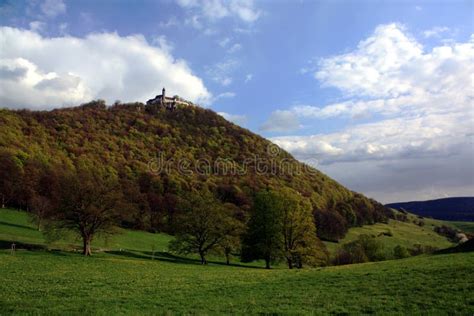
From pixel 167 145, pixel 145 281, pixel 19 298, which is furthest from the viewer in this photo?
pixel 167 145

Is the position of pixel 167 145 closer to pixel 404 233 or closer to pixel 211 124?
pixel 211 124

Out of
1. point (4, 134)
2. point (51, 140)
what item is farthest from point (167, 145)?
point (4, 134)

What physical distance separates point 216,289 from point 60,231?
3515cm

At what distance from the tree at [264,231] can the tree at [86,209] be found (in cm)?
2152

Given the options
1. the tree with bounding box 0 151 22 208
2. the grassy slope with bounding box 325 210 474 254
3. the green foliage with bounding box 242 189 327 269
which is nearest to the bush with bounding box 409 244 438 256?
the grassy slope with bounding box 325 210 474 254

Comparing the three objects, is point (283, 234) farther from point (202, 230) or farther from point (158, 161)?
point (158, 161)

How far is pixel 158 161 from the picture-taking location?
144m

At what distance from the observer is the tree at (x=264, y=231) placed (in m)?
59.3

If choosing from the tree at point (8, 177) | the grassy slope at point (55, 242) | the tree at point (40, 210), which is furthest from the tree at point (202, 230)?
the tree at point (8, 177)

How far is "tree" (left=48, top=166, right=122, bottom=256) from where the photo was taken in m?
50.1

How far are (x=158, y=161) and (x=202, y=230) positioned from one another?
89110 mm

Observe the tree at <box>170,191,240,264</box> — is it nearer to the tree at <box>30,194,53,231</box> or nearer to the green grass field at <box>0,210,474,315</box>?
the tree at <box>30,194,53,231</box>

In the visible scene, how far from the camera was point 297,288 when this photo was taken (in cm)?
2181

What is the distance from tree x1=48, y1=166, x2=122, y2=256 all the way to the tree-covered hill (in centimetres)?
2321
